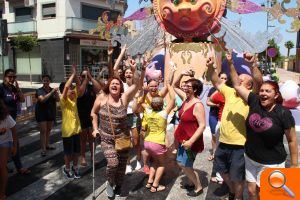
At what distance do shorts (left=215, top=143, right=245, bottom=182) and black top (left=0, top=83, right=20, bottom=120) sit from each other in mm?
3826

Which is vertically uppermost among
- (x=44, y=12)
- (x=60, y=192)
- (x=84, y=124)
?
(x=44, y=12)

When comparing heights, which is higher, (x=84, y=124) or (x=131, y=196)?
(x=84, y=124)

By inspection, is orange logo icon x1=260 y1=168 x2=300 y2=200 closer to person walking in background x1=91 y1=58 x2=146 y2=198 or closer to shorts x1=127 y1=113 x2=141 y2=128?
person walking in background x1=91 y1=58 x2=146 y2=198

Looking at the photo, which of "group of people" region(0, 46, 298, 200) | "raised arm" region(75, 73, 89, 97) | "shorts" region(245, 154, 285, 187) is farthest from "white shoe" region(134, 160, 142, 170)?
"shorts" region(245, 154, 285, 187)

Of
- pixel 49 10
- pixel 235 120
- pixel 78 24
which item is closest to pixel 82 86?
pixel 235 120

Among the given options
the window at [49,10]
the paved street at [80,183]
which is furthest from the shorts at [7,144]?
the window at [49,10]

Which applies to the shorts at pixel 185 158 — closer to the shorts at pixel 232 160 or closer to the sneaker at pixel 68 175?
the shorts at pixel 232 160

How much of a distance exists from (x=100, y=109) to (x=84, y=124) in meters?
1.36

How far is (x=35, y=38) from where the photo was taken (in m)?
26.1

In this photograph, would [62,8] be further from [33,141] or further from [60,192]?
[60,192]

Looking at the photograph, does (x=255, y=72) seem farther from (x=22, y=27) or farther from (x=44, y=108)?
(x=22, y=27)

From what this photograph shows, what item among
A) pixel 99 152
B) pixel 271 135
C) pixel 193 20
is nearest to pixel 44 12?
pixel 193 20

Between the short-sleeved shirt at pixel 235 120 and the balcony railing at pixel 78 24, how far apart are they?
76.3 feet

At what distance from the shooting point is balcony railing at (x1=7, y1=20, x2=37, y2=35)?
2722 cm
